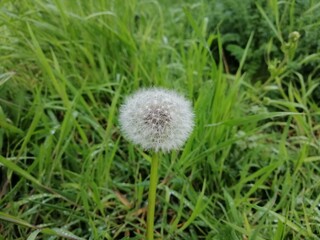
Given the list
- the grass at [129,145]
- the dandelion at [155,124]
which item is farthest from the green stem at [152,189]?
the grass at [129,145]

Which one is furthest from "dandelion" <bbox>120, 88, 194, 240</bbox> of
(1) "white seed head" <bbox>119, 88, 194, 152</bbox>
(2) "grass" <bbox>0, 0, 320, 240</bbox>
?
(2) "grass" <bbox>0, 0, 320, 240</bbox>

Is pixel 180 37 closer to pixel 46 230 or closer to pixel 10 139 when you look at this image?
pixel 10 139

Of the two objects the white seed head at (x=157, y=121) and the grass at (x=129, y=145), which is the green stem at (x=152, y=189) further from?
the grass at (x=129, y=145)

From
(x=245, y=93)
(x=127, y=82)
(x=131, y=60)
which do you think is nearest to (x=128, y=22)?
(x=131, y=60)

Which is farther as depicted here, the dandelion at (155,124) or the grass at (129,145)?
the grass at (129,145)

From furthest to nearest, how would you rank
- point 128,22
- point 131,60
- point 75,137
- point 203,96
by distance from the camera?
point 128,22, point 131,60, point 75,137, point 203,96

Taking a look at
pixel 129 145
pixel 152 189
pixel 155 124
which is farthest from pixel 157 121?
pixel 129 145
